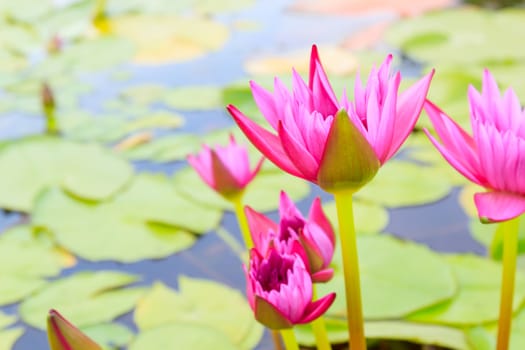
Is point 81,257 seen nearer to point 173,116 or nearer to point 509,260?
point 173,116

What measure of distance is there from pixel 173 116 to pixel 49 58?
65 centimetres

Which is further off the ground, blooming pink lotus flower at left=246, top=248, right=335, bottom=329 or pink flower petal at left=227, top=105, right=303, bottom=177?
pink flower petal at left=227, top=105, right=303, bottom=177

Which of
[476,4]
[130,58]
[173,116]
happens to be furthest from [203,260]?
[476,4]

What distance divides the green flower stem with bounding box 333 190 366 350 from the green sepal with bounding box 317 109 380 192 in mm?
14

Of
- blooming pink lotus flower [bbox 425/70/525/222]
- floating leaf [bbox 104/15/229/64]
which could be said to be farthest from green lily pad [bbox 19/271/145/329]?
floating leaf [bbox 104/15/229/64]

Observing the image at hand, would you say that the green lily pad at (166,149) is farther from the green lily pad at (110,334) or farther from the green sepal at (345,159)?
the green sepal at (345,159)

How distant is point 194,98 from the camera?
1.65 meters

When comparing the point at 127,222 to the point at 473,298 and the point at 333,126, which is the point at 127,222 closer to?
the point at 473,298

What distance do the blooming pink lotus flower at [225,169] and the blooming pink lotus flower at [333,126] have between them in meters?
0.27

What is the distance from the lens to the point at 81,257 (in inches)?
43.3

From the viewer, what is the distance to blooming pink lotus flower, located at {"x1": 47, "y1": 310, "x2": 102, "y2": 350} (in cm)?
52

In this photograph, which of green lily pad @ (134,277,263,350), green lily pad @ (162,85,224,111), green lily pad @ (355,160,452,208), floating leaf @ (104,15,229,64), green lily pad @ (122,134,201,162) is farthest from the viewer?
floating leaf @ (104,15,229,64)

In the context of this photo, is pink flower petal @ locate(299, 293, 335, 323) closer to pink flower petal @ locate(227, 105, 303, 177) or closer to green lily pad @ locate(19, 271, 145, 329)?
pink flower petal @ locate(227, 105, 303, 177)

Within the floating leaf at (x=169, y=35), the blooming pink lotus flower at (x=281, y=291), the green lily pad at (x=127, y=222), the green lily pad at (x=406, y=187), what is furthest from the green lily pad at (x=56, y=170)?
the blooming pink lotus flower at (x=281, y=291)
